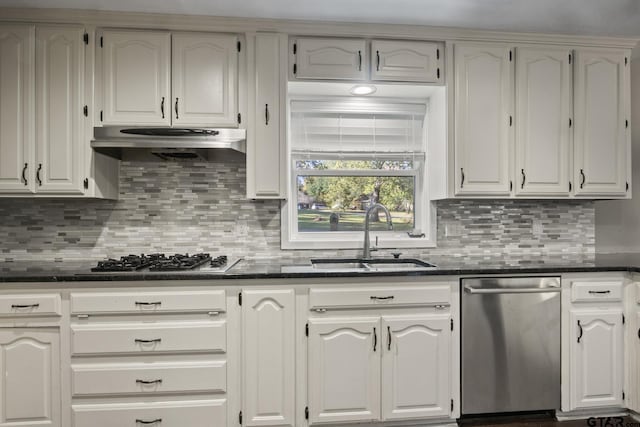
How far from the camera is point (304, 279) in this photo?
2047mm

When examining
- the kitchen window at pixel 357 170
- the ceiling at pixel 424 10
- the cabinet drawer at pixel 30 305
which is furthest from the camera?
the kitchen window at pixel 357 170

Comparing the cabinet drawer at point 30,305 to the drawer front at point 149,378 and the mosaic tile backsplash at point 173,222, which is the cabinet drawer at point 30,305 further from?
the mosaic tile backsplash at point 173,222

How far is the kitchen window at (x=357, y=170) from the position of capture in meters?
2.77

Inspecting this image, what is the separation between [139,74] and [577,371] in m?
3.21

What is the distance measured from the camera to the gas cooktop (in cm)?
205

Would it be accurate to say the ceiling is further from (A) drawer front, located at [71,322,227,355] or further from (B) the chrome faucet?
(A) drawer front, located at [71,322,227,355]

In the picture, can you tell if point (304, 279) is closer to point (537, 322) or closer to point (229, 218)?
point (229, 218)

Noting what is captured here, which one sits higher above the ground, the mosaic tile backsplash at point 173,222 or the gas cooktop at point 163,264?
the mosaic tile backsplash at point 173,222

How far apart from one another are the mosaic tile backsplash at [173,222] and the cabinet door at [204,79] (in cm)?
41

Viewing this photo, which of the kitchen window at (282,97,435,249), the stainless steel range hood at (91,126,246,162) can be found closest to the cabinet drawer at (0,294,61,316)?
the stainless steel range hood at (91,126,246,162)

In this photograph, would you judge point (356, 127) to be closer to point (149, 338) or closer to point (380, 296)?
point (380, 296)

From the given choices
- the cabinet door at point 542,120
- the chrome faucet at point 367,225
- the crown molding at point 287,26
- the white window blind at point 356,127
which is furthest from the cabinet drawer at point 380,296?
the crown molding at point 287,26

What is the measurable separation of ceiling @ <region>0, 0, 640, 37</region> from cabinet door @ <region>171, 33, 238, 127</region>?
18cm

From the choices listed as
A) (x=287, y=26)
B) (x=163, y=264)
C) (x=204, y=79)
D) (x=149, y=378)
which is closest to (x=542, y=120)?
(x=287, y=26)
